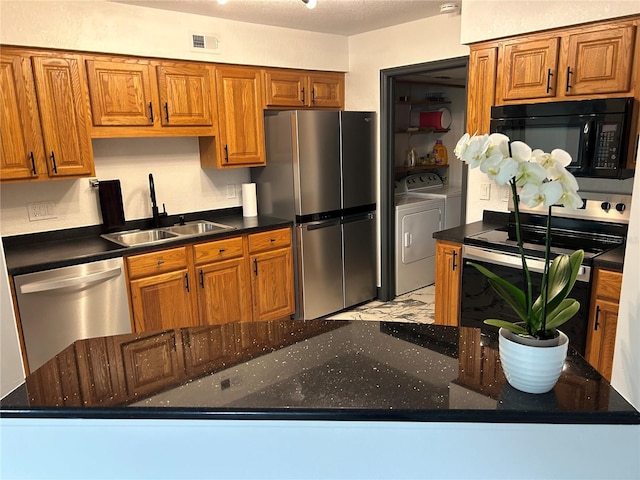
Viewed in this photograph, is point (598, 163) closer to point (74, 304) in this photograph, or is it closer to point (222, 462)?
point (222, 462)

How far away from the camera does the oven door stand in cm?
245

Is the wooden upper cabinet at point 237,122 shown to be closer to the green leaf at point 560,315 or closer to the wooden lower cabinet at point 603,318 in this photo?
the wooden lower cabinet at point 603,318

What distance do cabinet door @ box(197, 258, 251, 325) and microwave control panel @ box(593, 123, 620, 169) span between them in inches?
92.6

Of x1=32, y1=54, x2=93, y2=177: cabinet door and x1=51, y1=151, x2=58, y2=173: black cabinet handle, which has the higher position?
x1=32, y1=54, x2=93, y2=177: cabinet door

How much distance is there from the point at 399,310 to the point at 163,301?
2034mm

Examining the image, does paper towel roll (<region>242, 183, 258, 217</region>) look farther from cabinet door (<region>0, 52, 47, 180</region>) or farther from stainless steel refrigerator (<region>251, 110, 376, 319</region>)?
cabinet door (<region>0, 52, 47, 180</region>)

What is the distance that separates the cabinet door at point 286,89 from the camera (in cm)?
374

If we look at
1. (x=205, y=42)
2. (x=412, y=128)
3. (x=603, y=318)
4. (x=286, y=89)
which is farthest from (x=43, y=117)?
(x=412, y=128)

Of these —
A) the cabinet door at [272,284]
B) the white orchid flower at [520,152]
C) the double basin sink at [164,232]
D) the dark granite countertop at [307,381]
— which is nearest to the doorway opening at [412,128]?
the cabinet door at [272,284]

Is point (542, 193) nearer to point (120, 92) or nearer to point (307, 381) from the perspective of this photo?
point (307, 381)

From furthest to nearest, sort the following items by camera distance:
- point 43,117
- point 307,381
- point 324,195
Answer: point 324,195 < point 43,117 < point 307,381

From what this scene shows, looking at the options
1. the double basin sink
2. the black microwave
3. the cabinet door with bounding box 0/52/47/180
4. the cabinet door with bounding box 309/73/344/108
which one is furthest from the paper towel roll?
the black microwave

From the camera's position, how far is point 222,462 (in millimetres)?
1112

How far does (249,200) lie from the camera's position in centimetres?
393
